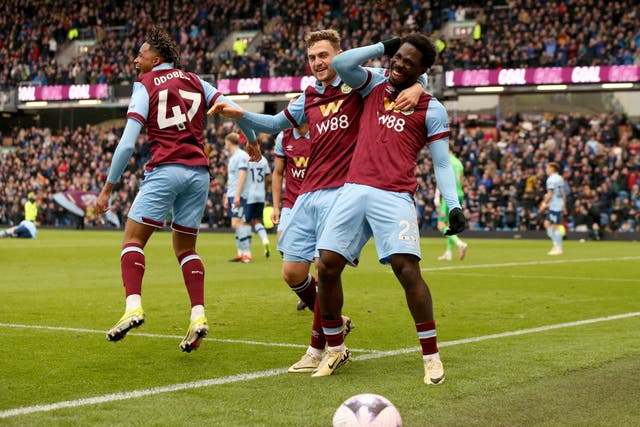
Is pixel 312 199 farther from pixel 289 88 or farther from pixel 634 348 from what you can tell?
pixel 289 88

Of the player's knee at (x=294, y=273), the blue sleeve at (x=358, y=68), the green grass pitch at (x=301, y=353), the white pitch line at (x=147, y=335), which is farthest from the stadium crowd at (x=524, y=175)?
the blue sleeve at (x=358, y=68)

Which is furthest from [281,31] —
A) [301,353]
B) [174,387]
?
[174,387]

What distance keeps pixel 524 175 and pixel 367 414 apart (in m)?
30.9

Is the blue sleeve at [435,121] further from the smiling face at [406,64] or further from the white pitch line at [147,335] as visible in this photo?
the white pitch line at [147,335]

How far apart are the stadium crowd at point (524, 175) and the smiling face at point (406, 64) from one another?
2647cm

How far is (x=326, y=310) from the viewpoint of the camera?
630 centimetres

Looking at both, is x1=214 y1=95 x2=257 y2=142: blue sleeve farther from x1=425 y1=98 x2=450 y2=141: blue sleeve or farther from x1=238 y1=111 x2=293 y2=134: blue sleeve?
x1=425 y1=98 x2=450 y2=141: blue sleeve

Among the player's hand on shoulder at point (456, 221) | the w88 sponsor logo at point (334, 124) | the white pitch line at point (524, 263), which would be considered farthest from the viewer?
the white pitch line at point (524, 263)

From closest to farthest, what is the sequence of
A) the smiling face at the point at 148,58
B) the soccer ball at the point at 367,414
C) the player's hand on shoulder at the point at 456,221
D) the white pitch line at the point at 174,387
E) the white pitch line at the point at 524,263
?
the soccer ball at the point at 367,414 < the white pitch line at the point at 174,387 < the player's hand on shoulder at the point at 456,221 < the smiling face at the point at 148,58 < the white pitch line at the point at 524,263

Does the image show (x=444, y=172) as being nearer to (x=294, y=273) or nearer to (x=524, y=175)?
(x=294, y=273)

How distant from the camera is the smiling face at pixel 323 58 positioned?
6516mm

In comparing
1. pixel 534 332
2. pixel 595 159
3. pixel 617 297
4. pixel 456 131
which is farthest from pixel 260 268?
pixel 456 131

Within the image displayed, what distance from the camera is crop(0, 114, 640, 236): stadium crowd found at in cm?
3203

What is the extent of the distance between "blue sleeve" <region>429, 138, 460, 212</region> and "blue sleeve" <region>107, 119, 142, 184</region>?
2241 millimetres
